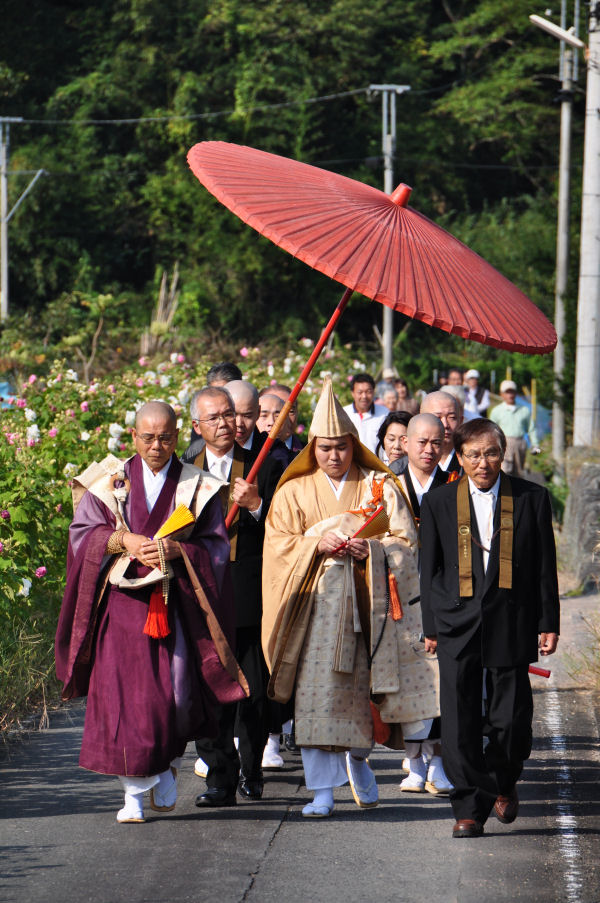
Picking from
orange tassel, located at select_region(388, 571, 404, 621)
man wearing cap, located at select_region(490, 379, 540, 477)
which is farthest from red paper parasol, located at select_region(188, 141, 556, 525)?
man wearing cap, located at select_region(490, 379, 540, 477)

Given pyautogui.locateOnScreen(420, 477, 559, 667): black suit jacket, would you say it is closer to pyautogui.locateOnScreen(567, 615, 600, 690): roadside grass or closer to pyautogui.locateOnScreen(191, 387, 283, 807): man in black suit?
pyautogui.locateOnScreen(191, 387, 283, 807): man in black suit

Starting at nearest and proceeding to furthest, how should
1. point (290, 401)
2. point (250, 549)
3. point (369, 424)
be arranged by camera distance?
point (290, 401)
point (250, 549)
point (369, 424)

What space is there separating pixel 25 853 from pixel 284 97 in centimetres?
3776

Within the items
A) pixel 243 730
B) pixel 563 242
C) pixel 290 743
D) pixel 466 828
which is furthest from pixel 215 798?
pixel 563 242

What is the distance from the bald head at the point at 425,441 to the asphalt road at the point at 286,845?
157cm

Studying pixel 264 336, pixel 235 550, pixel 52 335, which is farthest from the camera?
pixel 264 336

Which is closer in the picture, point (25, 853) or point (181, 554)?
point (25, 853)

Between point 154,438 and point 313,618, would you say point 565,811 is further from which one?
point 154,438

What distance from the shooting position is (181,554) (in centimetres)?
641

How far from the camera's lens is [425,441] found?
24.8 feet

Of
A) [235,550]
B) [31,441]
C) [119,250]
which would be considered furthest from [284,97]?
[235,550]

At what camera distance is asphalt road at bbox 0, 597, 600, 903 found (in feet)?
18.0

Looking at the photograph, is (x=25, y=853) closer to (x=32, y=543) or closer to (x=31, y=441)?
(x=32, y=543)

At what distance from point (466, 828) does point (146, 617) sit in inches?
62.9
